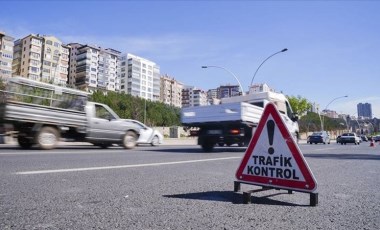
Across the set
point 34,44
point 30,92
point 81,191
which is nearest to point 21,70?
point 34,44

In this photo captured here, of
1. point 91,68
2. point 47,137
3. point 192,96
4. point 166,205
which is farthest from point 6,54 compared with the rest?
point 192,96

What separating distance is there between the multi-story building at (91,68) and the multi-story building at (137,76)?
607cm

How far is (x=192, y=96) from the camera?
178875 millimetres

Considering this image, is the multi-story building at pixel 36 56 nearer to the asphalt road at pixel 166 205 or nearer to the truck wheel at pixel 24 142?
the truck wheel at pixel 24 142

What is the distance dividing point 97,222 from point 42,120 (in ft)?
30.6

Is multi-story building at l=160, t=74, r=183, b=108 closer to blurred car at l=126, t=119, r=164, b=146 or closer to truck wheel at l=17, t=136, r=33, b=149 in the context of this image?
blurred car at l=126, t=119, r=164, b=146

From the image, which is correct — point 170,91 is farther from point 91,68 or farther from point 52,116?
point 52,116

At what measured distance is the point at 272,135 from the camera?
3277 mm

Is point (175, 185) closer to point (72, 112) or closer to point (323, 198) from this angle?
point (323, 198)

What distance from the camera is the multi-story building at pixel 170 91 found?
15662cm

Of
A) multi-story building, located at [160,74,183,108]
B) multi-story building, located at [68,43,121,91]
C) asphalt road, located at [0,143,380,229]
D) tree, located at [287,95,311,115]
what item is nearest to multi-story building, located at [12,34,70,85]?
multi-story building, located at [68,43,121,91]

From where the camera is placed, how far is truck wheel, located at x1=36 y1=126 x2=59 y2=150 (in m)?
10.3

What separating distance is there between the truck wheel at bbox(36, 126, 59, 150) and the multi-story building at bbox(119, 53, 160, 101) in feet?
380

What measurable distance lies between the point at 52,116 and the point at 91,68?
108 meters
